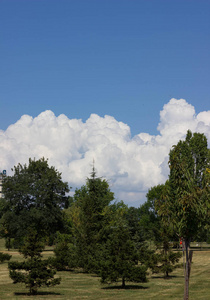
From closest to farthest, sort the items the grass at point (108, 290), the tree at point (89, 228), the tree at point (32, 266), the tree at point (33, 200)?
1. the grass at point (108, 290)
2. the tree at point (32, 266)
3. the tree at point (89, 228)
4. the tree at point (33, 200)

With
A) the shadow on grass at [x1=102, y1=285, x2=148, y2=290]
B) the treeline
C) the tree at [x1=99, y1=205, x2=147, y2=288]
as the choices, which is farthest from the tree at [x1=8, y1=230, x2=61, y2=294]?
the shadow on grass at [x1=102, y1=285, x2=148, y2=290]

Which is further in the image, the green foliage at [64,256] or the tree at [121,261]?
the green foliage at [64,256]

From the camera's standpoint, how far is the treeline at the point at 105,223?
22.3 metres

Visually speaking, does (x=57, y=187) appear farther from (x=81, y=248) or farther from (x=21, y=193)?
(x=81, y=248)

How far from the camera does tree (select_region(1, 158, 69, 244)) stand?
74.4 m

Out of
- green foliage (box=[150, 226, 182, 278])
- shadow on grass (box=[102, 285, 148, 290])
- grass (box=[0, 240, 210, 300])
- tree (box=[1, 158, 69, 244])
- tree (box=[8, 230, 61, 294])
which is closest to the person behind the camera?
grass (box=[0, 240, 210, 300])

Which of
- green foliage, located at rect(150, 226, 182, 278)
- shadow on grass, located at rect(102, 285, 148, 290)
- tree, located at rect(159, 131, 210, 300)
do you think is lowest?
shadow on grass, located at rect(102, 285, 148, 290)

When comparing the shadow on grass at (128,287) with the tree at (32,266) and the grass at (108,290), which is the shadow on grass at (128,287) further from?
the tree at (32,266)

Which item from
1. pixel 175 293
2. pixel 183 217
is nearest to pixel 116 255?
pixel 175 293

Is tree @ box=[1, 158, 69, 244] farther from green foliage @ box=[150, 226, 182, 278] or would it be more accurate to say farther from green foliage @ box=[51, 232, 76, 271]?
green foliage @ box=[150, 226, 182, 278]

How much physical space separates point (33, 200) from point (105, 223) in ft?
95.4

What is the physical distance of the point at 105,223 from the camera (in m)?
51.0

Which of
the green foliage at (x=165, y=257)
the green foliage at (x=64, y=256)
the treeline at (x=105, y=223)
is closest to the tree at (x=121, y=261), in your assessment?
the treeline at (x=105, y=223)

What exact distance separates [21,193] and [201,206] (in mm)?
58303
